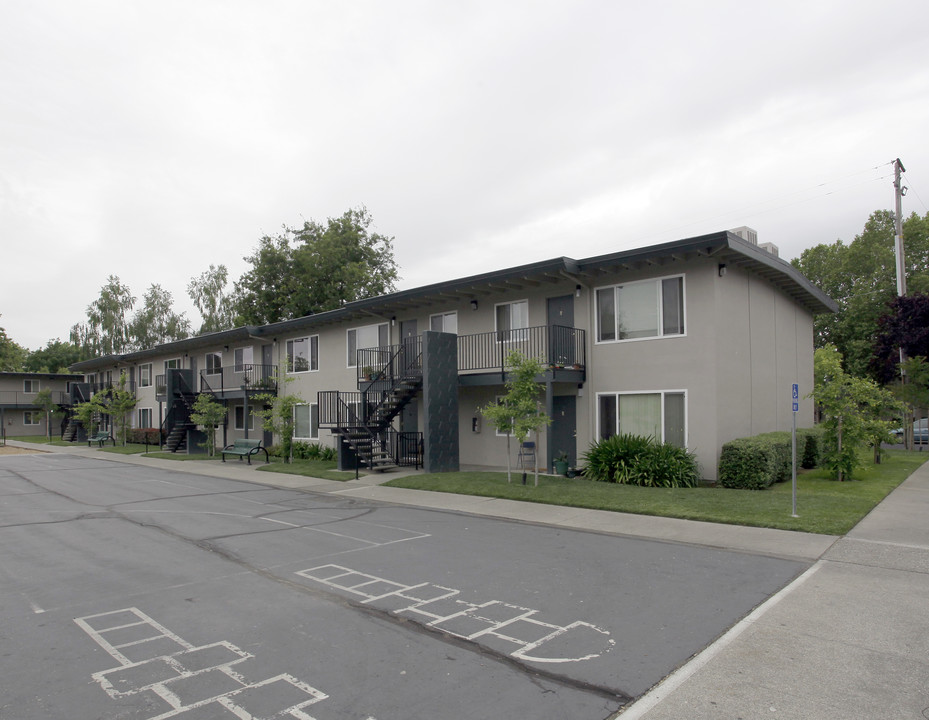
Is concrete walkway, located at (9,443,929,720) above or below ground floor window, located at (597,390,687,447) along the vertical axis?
below

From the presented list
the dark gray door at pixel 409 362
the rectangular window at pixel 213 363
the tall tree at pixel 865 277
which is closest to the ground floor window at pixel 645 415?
the dark gray door at pixel 409 362

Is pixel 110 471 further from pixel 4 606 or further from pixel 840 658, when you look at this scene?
pixel 840 658

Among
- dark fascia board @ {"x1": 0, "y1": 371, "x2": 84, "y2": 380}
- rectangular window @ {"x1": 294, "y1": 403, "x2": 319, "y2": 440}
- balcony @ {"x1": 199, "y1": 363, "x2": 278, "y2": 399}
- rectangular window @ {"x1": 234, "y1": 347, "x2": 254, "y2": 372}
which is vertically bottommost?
rectangular window @ {"x1": 294, "y1": 403, "x2": 319, "y2": 440}

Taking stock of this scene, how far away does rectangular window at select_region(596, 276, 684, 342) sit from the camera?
1533 centimetres

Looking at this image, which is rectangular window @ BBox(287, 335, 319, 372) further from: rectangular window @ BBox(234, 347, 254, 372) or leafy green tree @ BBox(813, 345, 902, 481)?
leafy green tree @ BBox(813, 345, 902, 481)

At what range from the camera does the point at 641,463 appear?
47.3 ft

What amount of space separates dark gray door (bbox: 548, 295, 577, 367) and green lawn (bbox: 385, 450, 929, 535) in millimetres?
3197

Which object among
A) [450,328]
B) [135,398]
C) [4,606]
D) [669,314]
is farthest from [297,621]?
[135,398]


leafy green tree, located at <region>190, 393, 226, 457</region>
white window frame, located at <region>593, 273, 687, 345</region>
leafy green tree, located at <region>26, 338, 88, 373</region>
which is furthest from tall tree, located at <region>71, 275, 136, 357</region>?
white window frame, located at <region>593, 273, 687, 345</region>

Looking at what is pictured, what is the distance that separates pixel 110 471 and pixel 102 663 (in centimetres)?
2022

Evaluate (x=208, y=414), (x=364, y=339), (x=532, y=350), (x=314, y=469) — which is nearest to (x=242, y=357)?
(x=208, y=414)

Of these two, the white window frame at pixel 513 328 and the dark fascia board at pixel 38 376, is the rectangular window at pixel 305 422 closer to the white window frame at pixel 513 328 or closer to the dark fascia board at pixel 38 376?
the white window frame at pixel 513 328

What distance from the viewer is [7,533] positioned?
1050cm

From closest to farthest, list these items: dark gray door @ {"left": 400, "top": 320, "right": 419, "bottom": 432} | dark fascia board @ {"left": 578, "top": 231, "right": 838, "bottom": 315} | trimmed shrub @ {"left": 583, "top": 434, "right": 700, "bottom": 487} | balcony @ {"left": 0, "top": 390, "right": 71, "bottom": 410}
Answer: dark fascia board @ {"left": 578, "top": 231, "right": 838, "bottom": 315}
trimmed shrub @ {"left": 583, "top": 434, "right": 700, "bottom": 487}
dark gray door @ {"left": 400, "top": 320, "right": 419, "bottom": 432}
balcony @ {"left": 0, "top": 390, "right": 71, "bottom": 410}
